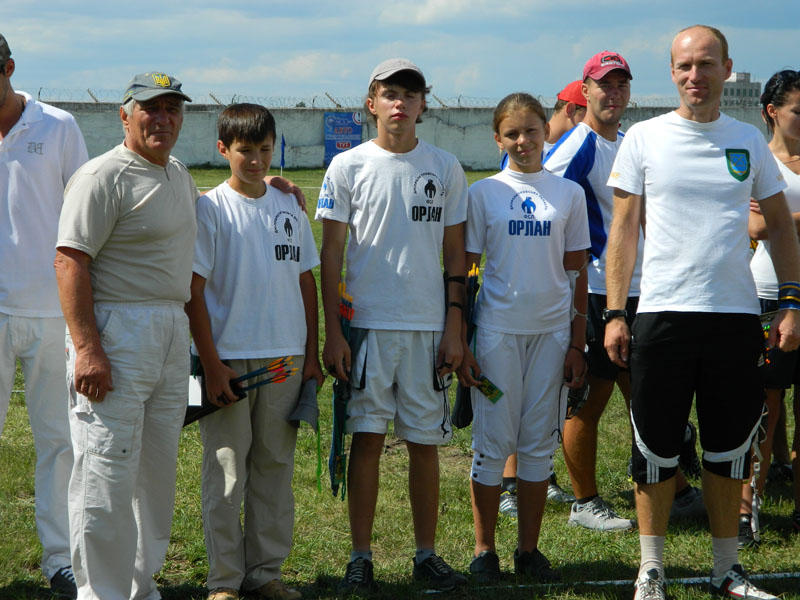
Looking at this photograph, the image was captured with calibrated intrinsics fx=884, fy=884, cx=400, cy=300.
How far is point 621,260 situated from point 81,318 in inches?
88.6

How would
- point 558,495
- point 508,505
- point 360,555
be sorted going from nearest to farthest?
1. point 360,555
2. point 508,505
3. point 558,495

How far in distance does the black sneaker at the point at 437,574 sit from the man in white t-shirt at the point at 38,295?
5.07 feet

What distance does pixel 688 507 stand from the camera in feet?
16.4

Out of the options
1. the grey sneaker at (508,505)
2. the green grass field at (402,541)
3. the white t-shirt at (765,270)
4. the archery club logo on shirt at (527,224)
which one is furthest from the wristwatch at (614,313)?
the grey sneaker at (508,505)

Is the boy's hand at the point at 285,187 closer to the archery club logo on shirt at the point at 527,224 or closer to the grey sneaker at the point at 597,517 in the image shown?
the archery club logo on shirt at the point at 527,224

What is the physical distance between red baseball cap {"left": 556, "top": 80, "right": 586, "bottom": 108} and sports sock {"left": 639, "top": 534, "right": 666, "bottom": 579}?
3634mm

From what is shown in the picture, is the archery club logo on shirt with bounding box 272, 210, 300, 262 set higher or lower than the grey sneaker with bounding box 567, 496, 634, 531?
higher

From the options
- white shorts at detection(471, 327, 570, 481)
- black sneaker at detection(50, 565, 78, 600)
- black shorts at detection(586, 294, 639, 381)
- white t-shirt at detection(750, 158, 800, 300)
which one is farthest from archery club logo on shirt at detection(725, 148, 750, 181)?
black sneaker at detection(50, 565, 78, 600)

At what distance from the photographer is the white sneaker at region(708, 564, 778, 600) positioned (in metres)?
3.75

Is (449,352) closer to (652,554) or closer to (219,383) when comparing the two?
(219,383)

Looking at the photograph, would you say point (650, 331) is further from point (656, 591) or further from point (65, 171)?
point (65, 171)

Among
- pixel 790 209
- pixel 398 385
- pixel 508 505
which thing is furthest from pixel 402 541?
pixel 790 209

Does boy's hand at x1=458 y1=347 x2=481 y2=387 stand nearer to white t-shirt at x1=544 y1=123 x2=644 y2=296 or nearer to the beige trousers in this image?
the beige trousers

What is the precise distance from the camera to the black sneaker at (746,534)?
4.50 meters
